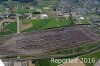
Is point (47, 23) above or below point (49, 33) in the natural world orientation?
above

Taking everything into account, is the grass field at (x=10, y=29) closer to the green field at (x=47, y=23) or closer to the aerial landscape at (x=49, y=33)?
the aerial landscape at (x=49, y=33)

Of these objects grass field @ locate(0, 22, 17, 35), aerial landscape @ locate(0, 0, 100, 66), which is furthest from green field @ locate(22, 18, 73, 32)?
grass field @ locate(0, 22, 17, 35)

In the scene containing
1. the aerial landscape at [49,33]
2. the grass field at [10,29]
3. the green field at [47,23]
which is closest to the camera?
the aerial landscape at [49,33]

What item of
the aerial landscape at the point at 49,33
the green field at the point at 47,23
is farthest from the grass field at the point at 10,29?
the green field at the point at 47,23

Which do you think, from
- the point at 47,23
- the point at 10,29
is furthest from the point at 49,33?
the point at 10,29

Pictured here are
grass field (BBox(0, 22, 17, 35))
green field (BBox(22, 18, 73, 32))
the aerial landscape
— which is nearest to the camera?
the aerial landscape

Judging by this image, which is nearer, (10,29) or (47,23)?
(10,29)

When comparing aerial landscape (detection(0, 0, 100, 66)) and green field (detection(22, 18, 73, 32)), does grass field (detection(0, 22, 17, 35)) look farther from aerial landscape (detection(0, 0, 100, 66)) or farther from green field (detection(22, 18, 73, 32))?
green field (detection(22, 18, 73, 32))

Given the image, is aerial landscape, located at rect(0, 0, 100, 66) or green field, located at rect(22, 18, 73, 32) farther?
green field, located at rect(22, 18, 73, 32)

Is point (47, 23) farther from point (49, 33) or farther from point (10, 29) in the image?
point (10, 29)

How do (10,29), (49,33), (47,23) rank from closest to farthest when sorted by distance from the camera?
(49,33), (10,29), (47,23)
